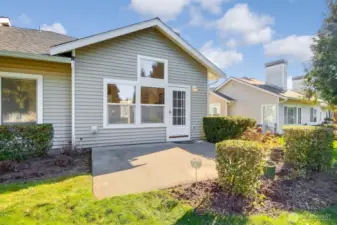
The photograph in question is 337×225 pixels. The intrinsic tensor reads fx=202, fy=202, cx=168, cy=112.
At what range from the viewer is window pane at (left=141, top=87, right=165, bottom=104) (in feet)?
26.8

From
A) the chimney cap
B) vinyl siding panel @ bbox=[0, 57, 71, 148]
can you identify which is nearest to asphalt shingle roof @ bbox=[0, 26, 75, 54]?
vinyl siding panel @ bbox=[0, 57, 71, 148]

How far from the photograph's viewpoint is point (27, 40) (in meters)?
7.45

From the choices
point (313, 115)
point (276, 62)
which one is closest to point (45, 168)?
point (276, 62)

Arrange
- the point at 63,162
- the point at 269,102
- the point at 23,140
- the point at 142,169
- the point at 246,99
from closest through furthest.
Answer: the point at 142,169
the point at 63,162
the point at 23,140
the point at 269,102
the point at 246,99

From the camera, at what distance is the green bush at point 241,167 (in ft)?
10.7

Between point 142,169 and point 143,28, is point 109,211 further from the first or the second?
point 143,28

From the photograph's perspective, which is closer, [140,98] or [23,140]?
[23,140]

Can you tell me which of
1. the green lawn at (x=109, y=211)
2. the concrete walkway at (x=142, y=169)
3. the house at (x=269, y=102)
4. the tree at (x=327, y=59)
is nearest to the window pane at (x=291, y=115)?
the house at (x=269, y=102)

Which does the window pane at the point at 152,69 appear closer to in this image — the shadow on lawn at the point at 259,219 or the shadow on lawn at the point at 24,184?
the shadow on lawn at the point at 24,184

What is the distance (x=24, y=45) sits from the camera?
680 cm

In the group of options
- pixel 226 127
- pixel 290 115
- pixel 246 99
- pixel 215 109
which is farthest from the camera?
pixel 215 109

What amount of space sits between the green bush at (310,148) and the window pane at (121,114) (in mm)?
5359

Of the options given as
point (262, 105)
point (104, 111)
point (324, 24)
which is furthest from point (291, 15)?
point (104, 111)

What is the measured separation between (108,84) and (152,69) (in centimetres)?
197
